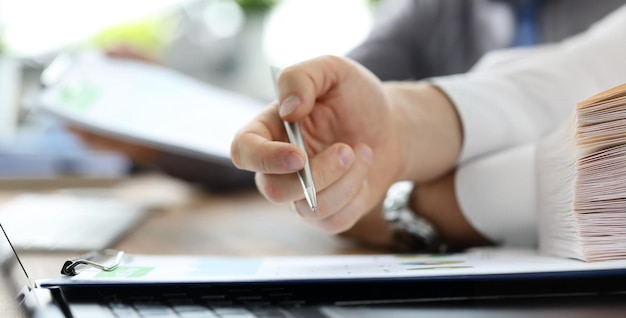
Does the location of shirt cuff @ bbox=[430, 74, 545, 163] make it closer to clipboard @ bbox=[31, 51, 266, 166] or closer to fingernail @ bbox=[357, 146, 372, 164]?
fingernail @ bbox=[357, 146, 372, 164]

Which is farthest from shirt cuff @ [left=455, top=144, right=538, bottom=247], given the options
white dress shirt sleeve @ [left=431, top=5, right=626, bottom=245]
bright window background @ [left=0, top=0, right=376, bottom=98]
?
bright window background @ [left=0, top=0, right=376, bottom=98]

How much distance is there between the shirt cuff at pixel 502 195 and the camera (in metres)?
0.43

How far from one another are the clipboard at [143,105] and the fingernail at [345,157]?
24 centimetres

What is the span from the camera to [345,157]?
14.4 inches

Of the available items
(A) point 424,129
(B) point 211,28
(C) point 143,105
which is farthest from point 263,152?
(B) point 211,28

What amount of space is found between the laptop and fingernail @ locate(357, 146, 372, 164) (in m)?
0.10

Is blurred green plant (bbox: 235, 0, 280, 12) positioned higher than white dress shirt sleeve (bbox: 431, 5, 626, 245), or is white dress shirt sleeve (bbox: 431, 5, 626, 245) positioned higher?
blurred green plant (bbox: 235, 0, 280, 12)

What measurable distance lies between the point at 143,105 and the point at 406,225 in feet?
1.23

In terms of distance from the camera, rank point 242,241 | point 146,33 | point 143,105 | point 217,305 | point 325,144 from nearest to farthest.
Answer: point 217,305, point 325,144, point 242,241, point 143,105, point 146,33

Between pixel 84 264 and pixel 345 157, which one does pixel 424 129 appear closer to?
pixel 345 157

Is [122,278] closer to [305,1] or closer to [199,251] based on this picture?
[199,251]

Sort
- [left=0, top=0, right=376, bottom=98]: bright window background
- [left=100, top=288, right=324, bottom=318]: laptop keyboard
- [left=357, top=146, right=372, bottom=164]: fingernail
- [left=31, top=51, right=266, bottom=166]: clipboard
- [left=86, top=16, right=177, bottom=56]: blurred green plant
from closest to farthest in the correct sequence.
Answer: [left=100, top=288, right=324, bottom=318]: laptop keyboard → [left=357, top=146, right=372, bottom=164]: fingernail → [left=31, top=51, right=266, bottom=166]: clipboard → [left=0, top=0, right=376, bottom=98]: bright window background → [left=86, top=16, right=177, bottom=56]: blurred green plant

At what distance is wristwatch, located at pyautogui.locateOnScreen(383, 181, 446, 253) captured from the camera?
48cm

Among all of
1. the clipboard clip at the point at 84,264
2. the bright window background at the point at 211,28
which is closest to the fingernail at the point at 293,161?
the clipboard clip at the point at 84,264
